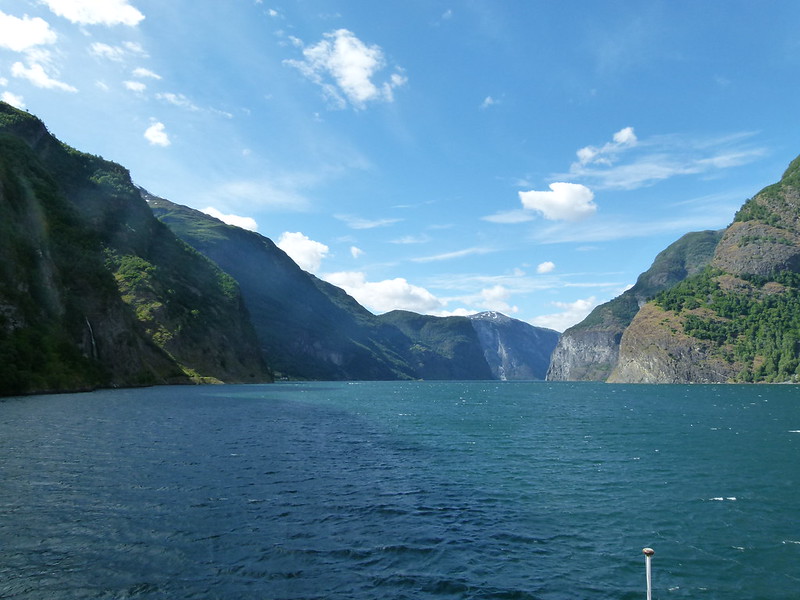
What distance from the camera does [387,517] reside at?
26.7 m

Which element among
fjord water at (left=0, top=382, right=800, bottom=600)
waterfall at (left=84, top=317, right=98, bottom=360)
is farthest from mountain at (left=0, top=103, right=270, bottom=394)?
fjord water at (left=0, top=382, right=800, bottom=600)

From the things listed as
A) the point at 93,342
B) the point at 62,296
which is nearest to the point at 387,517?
the point at 62,296

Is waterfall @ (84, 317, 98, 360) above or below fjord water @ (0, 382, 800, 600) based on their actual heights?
above

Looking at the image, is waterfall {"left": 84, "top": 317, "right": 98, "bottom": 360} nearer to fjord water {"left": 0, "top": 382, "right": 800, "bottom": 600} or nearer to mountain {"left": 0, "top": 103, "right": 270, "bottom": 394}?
mountain {"left": 0, "top": 103, "right": 270, "bottom": 394}

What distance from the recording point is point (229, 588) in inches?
691

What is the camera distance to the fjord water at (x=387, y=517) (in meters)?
18.5

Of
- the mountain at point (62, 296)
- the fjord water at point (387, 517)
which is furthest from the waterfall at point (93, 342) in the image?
the fjord water at point (387, 517)

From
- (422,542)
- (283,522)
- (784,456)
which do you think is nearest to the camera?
(422,542)

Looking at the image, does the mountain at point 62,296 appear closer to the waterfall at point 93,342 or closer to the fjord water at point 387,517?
the waterfall at point 93,342

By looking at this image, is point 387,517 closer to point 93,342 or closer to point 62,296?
point 62,296

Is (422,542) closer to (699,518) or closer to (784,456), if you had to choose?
(699,518)

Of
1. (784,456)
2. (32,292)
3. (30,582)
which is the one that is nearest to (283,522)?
(30,582)

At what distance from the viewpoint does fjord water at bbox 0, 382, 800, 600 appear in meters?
18.5

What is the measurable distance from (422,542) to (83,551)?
14.0 meters
